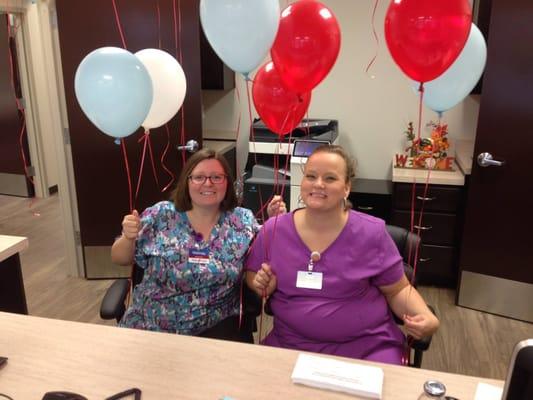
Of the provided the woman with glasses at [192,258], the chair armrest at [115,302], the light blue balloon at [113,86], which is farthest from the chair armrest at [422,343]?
the light blue balloon at [113,86]

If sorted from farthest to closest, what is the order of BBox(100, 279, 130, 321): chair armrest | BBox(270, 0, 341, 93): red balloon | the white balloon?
the white balloon → BBox(100, 279, 130, 321): chair armrest → BBox(270, 0, 341, 93): red balloon

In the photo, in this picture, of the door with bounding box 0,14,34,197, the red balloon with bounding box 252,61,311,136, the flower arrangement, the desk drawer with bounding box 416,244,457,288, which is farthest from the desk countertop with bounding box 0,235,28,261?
the door with bounding box 0,14,34,197

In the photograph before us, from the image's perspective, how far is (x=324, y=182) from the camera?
158cm

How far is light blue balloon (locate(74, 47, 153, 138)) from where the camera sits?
54.9 inches

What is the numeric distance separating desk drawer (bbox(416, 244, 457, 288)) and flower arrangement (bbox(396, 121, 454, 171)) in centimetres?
55

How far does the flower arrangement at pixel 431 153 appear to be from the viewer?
Result: 3.15m

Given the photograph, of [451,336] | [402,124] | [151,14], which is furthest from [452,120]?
[151,14]

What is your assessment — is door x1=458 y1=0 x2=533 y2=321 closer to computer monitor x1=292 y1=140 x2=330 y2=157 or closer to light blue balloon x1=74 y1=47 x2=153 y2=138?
computer monitor x1=292 y1=140 x2=330 y2=157

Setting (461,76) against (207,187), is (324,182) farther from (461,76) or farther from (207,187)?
(461,76)

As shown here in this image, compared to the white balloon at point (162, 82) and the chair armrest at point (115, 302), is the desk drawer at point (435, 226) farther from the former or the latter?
the chair armrest at point (115, 302)

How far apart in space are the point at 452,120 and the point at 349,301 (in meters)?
2.34

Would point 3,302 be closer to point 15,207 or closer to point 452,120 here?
point 452,120

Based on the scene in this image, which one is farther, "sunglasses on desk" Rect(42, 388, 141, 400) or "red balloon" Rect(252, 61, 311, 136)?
"red balloon" Rect(252, 61, 311, 136)

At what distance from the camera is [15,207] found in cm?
496
